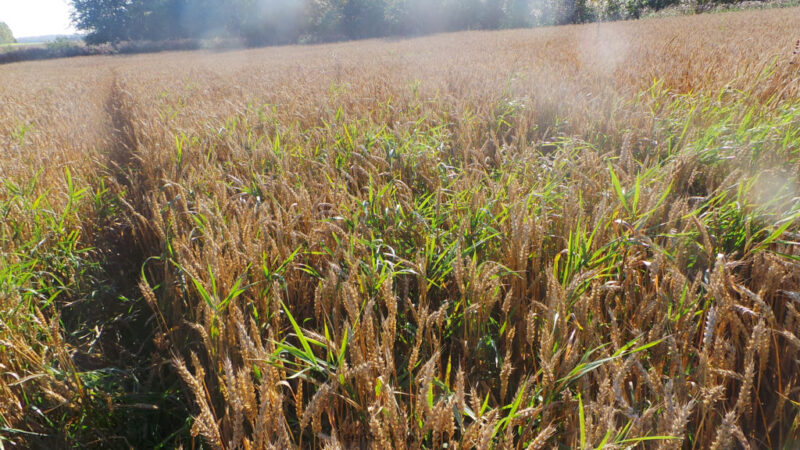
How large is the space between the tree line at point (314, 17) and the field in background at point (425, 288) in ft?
107

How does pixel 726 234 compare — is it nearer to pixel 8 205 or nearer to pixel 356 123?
pixel 356 123

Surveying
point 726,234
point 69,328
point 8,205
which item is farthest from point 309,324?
point 8,205

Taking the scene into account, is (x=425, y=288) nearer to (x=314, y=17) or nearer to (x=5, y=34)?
(x=314, y=17)

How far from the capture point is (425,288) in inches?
46.9

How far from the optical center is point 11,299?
1359 mm

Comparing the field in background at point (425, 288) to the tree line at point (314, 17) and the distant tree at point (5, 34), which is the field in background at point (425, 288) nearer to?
the tree line at point (314, 17)

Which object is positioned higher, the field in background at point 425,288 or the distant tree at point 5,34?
the distant tree at point 5,34

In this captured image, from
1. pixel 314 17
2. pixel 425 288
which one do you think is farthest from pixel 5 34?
pixel 425 288

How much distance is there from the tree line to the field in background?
32.7 meters

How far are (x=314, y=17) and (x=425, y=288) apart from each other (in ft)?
140

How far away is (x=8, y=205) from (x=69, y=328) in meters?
0.75

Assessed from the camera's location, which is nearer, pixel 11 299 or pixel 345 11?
pixel 11 299

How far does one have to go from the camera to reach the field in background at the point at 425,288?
2.94ft

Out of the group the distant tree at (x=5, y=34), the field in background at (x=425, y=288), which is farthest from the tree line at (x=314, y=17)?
the distant tree at (x=5, y=34)
